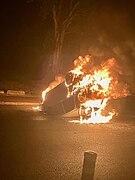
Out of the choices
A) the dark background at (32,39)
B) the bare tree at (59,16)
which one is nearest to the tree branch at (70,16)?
the bare tree at (59,16)

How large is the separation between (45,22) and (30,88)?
7.62m

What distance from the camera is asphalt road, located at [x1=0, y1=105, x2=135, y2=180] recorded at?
631 centimetres

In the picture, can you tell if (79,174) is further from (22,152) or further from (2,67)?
(2,67)

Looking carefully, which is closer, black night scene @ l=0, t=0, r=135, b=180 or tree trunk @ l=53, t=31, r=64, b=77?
black night scene @ l=0, t=0, r=135, b=180

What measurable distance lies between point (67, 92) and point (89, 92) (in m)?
1.43

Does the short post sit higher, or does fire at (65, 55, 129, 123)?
fire at (65, 55, 129, 123)

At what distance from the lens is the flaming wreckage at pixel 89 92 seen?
14.7 meters

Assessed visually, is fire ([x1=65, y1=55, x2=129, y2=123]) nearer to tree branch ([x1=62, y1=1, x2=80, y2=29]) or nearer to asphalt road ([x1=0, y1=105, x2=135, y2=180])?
asphalt road ([x1=0, y1=105, x2=135, y2=180])

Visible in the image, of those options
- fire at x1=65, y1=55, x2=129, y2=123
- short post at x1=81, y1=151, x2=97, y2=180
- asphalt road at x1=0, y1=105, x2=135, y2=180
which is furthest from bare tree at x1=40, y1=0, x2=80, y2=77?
short post at x1=81, y1=151, x2=97, y2=180

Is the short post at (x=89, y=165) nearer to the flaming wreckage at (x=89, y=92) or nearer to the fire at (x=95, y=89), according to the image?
the flaming wreckage at (x=89, y=92)

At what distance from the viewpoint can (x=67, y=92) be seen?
51.6 ft

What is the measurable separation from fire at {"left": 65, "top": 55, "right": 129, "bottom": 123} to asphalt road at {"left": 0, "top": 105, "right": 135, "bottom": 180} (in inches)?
69.2

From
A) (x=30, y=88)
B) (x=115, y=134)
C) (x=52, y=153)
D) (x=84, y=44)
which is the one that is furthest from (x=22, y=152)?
(x=30, y=88)

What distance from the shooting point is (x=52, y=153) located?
7805mm
